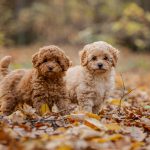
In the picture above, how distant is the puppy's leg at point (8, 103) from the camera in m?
9.01

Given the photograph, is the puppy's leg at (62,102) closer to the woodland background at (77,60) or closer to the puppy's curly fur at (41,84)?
the puppy's curly fur at (41,84)

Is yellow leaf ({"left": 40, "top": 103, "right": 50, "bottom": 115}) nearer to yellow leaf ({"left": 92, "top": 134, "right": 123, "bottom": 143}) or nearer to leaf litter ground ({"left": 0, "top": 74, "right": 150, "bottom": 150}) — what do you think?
leaf litter ground ({"left": 0, "top": 74, "right": 150, "bottom": 150})

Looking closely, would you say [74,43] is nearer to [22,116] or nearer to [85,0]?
[85,0]

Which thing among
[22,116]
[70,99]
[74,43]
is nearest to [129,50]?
[74,43]

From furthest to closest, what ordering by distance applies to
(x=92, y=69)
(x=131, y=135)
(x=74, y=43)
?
(x=74, y=43) < (x=92, y=69) < (x=131, y=135)

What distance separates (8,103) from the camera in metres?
9.02

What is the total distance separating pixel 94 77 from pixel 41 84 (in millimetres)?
1175

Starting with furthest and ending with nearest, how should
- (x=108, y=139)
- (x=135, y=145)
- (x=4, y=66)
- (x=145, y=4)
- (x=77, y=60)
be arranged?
(x=145, y=4)
(x=77, y=60)
(x=4, y=66)
(x=108, y=139)
(x=135, y=145)

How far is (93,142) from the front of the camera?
570cm

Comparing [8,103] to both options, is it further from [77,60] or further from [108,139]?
[77,60]

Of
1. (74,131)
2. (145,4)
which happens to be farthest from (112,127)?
(145,4)

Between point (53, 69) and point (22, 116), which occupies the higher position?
point (53, 69)

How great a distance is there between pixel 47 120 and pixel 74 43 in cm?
2812

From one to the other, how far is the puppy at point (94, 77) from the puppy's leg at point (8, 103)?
1173 millimetres
